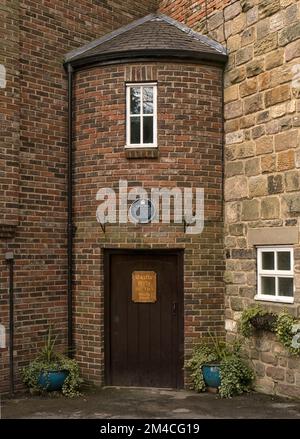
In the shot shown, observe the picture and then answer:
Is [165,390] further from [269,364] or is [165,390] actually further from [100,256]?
[100,256]

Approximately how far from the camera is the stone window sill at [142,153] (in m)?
9.06

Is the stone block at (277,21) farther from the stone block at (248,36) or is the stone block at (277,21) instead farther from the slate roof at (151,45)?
the slate roof at (151,45)

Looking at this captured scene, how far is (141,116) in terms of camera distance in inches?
364

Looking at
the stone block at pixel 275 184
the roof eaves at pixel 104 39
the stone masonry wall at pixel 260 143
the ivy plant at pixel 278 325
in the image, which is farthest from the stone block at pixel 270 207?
the roof eaves at pixel 104 39

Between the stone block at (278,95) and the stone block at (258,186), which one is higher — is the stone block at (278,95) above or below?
above

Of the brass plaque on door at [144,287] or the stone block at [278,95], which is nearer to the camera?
the stone block at [278,95]

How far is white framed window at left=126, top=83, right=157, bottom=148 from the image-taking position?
9211 millimetres

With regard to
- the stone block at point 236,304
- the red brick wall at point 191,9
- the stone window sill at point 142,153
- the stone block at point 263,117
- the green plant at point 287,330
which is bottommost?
the green plant at point 287,330

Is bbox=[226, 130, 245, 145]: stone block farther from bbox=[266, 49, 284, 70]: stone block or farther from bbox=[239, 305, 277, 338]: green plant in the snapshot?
bbox=[239, 305, 277, 338]: green plant

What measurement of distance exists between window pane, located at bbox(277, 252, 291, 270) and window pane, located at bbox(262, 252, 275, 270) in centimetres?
15

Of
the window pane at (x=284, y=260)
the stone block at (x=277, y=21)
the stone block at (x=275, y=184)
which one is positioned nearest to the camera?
the window pane at (x=284, y=260)

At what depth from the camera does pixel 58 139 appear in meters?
9.64

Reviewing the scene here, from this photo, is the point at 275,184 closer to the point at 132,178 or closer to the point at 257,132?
the point at 257,132

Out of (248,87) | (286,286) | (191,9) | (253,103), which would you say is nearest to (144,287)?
(286,286)
